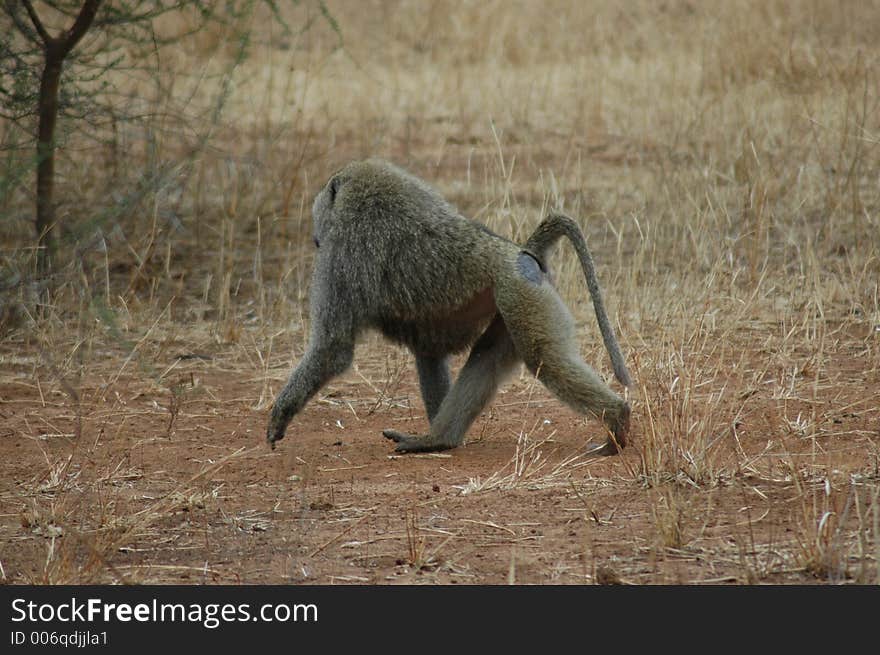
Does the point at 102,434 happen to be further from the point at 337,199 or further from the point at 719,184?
the point at 719,184

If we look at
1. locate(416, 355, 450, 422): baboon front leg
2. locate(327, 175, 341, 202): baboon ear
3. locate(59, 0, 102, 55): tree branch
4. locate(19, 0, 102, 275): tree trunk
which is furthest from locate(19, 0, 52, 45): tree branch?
locate(416, 355, 450, 422): baboon front leg

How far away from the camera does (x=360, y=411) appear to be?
267 inches

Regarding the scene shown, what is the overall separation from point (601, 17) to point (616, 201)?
6.97 meters

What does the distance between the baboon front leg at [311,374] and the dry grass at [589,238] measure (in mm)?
693

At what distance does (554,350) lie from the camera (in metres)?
5.28

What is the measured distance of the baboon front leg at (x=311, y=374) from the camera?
5648 mm

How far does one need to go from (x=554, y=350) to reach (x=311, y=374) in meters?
1.11

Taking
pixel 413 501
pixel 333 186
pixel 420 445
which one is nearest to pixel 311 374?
pixel 420 445

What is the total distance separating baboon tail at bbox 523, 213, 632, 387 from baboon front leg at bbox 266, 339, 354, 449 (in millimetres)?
943

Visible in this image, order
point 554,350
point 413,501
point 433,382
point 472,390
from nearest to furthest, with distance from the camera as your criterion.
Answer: point 413,501
point 554,350
point 472,390
point 433,382

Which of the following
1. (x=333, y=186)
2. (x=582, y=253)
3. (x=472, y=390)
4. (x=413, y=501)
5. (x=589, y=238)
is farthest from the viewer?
(x=589, y=238)

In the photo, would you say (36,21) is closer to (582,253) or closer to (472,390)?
(472,390)

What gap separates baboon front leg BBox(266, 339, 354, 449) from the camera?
18.5 feet

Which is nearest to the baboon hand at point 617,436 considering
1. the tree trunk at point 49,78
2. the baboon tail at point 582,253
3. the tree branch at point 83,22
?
the baboon tail at point 582,253
